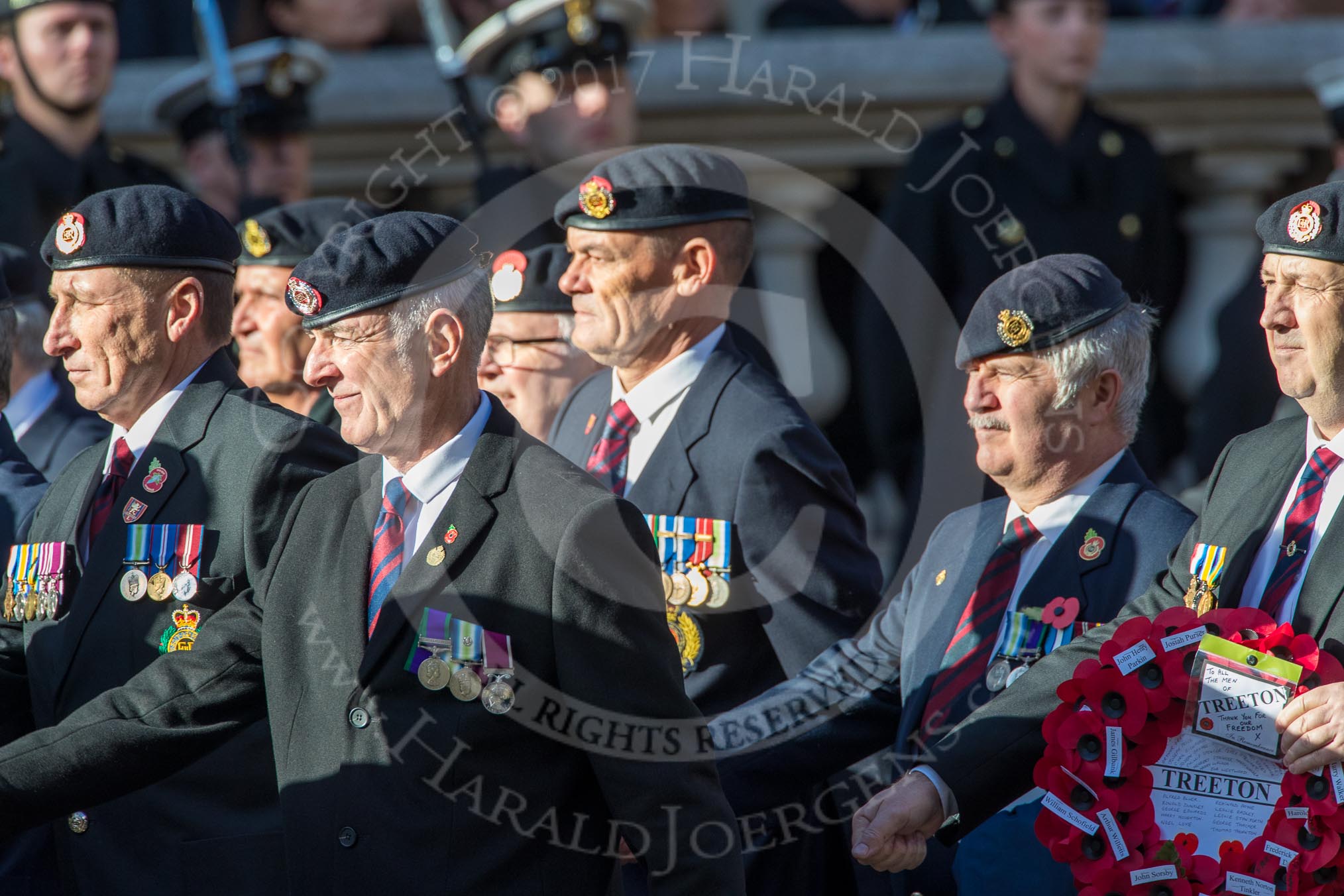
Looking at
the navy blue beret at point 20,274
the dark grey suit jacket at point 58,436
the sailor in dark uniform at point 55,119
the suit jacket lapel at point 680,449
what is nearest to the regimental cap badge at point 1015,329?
the suit jacket lapel at point 680,449

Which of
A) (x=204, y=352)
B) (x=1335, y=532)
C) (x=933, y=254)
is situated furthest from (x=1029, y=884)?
(x=933, y=254)

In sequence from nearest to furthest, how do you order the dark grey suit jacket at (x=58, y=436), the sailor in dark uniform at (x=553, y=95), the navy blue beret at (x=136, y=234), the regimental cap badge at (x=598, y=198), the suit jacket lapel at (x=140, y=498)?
the suit jacket lapel at (x=140, y=498) < the navy blue beret at (x=136, y=234) < the regimental cap badge at (x=598, y=198) < the dark grey suit jacket at (x=58, y=436) < the sailor in dark uniform at (x=553, y=95)

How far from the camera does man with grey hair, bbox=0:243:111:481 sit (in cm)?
573

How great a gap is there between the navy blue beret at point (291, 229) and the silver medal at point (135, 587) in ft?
5.84

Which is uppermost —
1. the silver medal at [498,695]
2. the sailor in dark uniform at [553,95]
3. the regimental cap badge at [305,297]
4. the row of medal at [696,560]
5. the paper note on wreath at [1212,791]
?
the sailor in dark uniform at [553,95]

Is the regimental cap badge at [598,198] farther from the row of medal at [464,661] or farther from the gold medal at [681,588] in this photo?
the row of medal at [464,661]

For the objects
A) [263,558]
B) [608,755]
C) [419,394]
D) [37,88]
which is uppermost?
[37,88]

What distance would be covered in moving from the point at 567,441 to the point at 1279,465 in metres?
2.02

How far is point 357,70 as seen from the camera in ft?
26.5

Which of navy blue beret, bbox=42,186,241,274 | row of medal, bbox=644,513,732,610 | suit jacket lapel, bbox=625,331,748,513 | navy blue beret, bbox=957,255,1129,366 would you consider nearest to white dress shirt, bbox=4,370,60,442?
navy blue beret, bbox=42,186,241,274

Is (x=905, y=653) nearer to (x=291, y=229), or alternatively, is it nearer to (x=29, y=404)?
(x=291, y=229)

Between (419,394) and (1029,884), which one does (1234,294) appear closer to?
(1029,884)

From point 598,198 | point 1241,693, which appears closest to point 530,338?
point 598,198

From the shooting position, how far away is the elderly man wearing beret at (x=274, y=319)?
5723 mm
